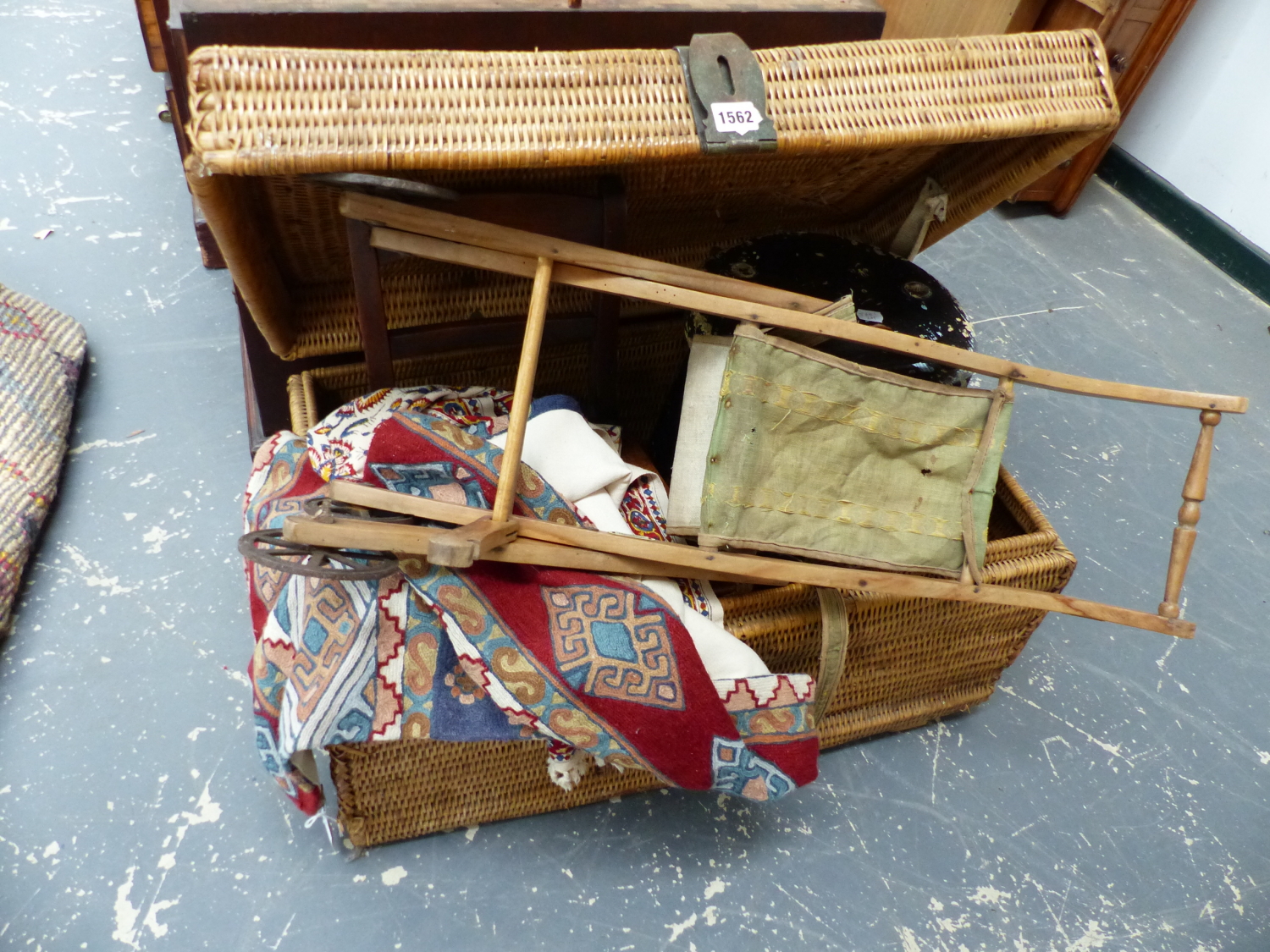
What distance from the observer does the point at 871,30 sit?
1110 mm

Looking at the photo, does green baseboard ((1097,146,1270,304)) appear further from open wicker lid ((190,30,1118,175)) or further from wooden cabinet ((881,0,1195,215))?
open wicker lid ((190,30,1118,175))

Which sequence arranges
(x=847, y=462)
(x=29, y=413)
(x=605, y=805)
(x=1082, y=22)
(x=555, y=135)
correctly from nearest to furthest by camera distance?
(x=555, y=135), (x=847, y=462), (x=605, y=805), (x=29, y=413), (x=1082, y=22)

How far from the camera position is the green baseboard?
220 centimetres

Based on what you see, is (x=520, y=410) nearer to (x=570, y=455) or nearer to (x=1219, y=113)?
(x=570, y=455)

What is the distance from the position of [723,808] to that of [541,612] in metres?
0.45

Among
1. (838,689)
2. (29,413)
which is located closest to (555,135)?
(838,689)

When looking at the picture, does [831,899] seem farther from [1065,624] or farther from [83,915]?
[83,915]

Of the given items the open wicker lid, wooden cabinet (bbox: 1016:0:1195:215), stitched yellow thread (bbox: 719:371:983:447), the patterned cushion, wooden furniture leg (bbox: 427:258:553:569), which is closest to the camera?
the open wicker lid

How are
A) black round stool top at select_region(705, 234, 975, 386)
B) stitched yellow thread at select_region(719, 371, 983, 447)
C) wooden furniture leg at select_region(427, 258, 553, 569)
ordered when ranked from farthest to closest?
black round stool top at select_region(705, 234, 975, 386) < stitched yellow thread at select_region(719, 371, 983, 447) < wooden furniture leg at select_region(427, 258, 553, 569)

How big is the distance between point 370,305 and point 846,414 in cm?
57

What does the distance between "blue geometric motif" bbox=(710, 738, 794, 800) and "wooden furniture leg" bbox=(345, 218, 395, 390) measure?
61 centimetres

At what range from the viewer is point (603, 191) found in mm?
1004

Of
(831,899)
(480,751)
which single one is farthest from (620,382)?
Result: (831,899)

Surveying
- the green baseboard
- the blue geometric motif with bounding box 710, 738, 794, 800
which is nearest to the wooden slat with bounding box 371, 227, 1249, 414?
the blue geometric motif with bounding box 710, 738, 794, 800
